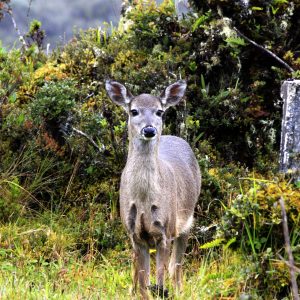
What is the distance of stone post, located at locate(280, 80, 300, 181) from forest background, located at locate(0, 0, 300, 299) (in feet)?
5.35

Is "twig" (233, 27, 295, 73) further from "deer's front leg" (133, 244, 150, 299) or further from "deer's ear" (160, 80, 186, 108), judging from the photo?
"deer's front leg" (133, 244, 150, 299)

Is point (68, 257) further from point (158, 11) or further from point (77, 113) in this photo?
point (158, 11)

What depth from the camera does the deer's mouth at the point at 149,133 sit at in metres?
6.48

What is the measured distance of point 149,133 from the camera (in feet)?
21.3

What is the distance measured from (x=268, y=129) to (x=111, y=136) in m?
2.02

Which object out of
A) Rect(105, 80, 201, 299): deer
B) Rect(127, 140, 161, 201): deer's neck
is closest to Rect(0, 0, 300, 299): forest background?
Rect(105, 80, 201, 299): deer

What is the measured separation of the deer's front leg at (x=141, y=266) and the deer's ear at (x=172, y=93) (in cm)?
139

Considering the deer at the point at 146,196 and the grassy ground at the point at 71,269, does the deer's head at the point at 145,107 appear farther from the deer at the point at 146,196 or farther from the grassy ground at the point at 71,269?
the grassy ground at the point at 71,269

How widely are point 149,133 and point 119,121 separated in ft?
10.1

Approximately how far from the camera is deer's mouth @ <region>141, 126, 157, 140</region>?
6.48 m

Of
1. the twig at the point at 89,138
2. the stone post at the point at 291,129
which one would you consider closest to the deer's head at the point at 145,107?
the stone post at the point at 291,129

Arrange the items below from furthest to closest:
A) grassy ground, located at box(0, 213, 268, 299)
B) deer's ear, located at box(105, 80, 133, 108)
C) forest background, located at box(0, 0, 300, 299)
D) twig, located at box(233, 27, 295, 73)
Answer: twig, located at box(233, 27, 295, 73) < forest background, located at box(0, 0, 300, 299) < deer's ear, located at box(105, 80, 133, 108) < grassy ground, located at box(0, 213, 268, 299)

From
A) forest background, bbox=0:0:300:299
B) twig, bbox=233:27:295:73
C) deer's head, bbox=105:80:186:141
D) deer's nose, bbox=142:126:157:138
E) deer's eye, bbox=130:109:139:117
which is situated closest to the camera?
deer's nose, bbox=142:126:157:138

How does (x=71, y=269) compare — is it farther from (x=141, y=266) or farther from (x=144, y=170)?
(x=144, y=170)
